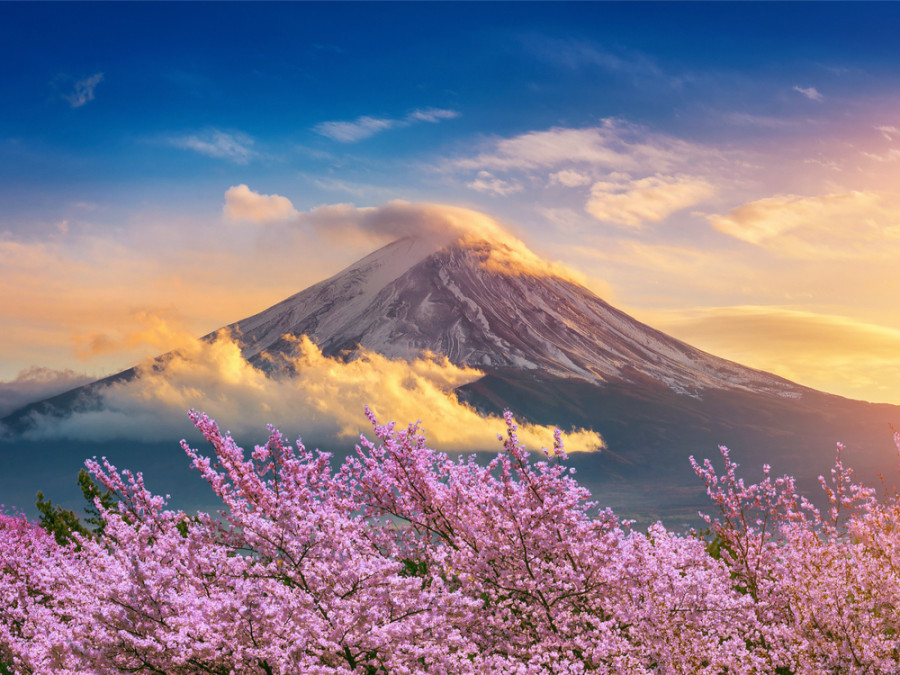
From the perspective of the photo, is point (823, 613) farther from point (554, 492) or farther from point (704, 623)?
point (554, 492)

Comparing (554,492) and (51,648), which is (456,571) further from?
(51,648)

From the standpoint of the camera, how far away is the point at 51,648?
35.3 ft

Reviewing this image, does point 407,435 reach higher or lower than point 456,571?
higher

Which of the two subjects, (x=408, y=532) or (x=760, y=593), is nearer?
(x=760, y=593)

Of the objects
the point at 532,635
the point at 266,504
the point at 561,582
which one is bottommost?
the point at 532,635

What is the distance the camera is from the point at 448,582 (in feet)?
36.7

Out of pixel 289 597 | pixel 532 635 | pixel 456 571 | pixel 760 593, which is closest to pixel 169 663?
pixel 289 597

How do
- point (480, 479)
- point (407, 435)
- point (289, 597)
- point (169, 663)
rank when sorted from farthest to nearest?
1. point (480, 479)
2. point (407, 435)
3. point (169, 663)
4. point (289, 597)

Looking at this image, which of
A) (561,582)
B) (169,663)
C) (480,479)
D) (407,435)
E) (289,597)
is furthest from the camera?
(480,479)

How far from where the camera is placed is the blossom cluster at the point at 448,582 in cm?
930

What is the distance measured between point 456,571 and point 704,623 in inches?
135

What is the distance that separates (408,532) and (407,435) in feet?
7.48

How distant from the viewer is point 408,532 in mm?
12938

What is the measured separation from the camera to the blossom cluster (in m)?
9.30
